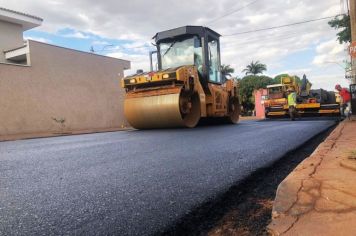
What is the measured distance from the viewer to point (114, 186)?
2.58 metres

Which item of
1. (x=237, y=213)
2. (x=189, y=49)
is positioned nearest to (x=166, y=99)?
(x=189, y=49)

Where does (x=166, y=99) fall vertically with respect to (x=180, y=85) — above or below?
below

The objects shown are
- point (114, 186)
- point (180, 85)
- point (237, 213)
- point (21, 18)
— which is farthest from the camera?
point (21, 18)

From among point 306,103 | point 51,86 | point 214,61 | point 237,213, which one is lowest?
point 237,213

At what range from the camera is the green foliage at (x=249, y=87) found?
44031mm

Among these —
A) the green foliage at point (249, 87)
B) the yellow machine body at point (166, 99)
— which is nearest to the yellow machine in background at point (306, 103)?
the yellow machine body at point (166, 99)

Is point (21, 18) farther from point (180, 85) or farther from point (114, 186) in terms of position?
point (114, 186)

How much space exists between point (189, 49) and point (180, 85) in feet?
5.34

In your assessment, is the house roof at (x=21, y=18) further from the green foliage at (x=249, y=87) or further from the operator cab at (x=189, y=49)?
the green foliage at (x=249, y=87)

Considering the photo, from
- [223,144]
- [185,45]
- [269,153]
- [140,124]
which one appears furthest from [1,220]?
[185,45]

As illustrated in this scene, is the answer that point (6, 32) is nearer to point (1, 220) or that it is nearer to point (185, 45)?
point (185, 45)

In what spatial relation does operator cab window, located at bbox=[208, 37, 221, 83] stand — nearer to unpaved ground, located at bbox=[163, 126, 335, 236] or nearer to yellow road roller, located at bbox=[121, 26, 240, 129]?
yellow road roller, located at bbox=[121, 26, 240, 129]

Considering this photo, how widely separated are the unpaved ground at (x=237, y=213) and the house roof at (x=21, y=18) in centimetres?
1914

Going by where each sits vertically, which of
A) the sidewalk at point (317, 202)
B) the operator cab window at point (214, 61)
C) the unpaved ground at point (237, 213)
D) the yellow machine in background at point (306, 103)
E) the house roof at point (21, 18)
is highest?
the house roof at point (21, 18)
